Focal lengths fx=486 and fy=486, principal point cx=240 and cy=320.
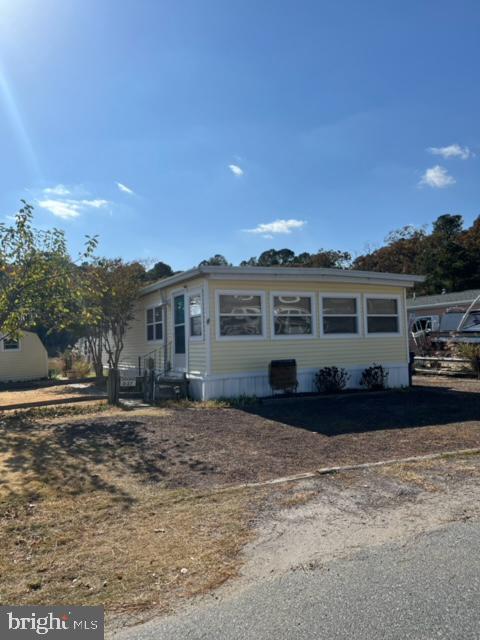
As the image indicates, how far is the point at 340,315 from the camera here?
13250mm

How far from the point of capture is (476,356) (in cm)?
1571

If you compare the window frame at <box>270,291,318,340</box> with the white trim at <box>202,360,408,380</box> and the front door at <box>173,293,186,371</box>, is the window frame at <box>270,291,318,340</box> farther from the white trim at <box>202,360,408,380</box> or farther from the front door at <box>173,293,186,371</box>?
the front door at <box>173,293,186,371</box>

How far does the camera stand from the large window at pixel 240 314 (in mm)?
11625

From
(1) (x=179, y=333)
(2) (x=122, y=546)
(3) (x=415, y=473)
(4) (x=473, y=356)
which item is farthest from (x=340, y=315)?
(2) (x=122, y=546)

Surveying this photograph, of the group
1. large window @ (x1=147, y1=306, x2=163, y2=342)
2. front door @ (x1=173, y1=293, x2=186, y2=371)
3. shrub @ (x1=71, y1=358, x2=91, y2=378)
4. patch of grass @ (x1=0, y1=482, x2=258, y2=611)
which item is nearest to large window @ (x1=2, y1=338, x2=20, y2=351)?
shrub @ (x1=71, y1=358, x2=91, y2=378)

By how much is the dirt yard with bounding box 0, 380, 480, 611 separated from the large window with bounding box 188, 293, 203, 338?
7.08 ft

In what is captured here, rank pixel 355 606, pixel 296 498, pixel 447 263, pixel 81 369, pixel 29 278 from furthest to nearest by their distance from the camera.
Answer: pixel 447 263 → pixel 81 369 → pixel 29 278 → pixel 296 498 → pixel 355 606

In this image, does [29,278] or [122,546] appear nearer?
Result: [122,546]

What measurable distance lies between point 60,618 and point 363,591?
1.80 meters

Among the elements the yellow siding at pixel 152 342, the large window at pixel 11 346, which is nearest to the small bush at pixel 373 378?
the yellow siding at pixel 152 342

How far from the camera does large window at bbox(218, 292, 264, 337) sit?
11.6 meters

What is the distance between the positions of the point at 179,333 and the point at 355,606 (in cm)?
1084

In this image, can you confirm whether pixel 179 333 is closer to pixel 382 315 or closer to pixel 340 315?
pixel 340 315

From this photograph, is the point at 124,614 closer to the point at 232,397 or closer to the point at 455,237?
the point at 232,397
